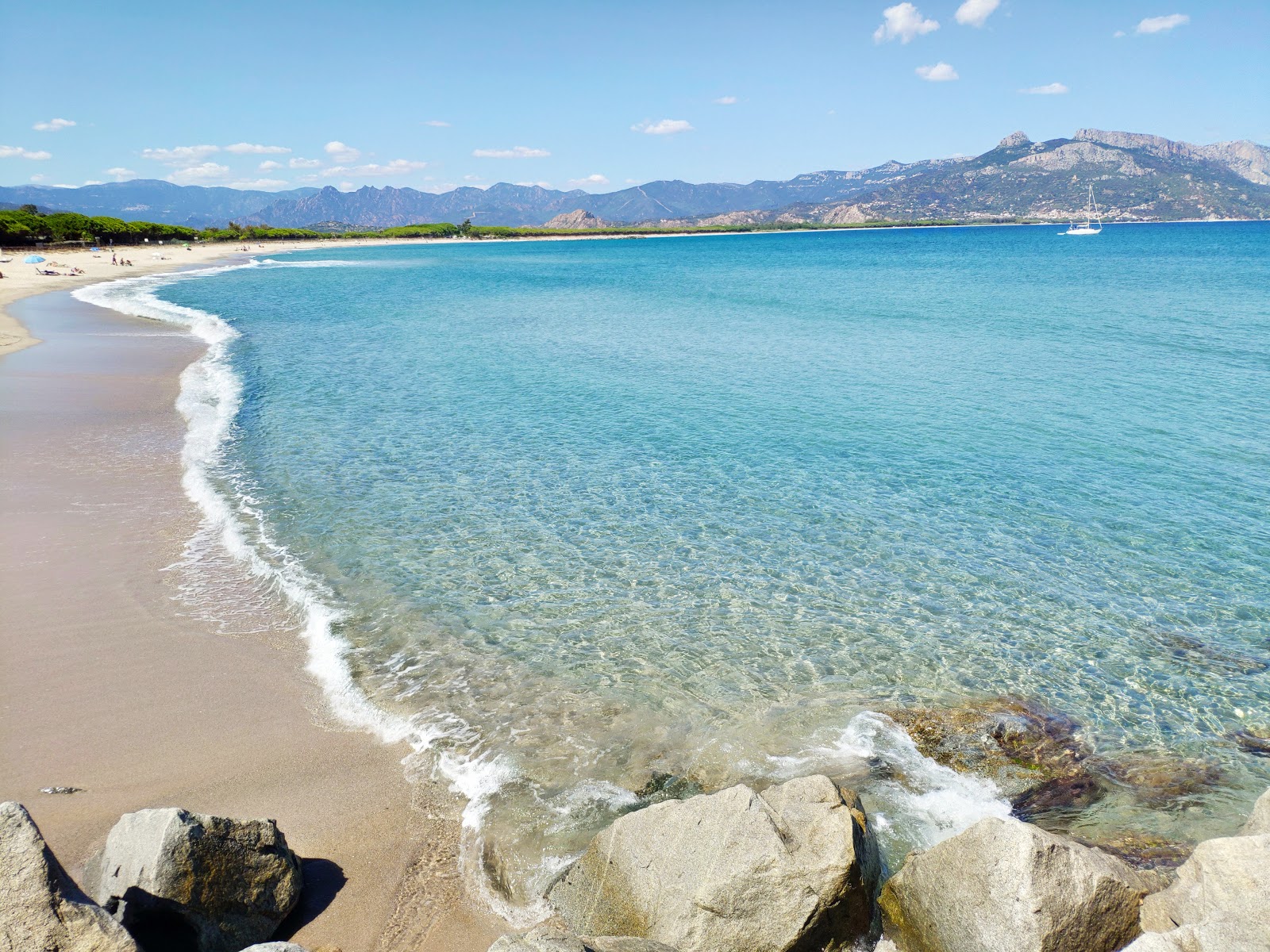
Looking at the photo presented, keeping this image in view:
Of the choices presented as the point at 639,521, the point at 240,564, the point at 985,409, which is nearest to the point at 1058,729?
the point at 639,521

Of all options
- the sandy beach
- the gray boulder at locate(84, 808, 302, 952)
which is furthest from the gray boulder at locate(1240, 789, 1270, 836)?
the gray boulder at locate(84, 808, 302, 952)

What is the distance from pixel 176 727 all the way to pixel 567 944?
6.30 metres

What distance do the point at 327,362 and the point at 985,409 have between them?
1003 inches

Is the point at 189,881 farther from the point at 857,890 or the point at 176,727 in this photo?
the point at 857,890

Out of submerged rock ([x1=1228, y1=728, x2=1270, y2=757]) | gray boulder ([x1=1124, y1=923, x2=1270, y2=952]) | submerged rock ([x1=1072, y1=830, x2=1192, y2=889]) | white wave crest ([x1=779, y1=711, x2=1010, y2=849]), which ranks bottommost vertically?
submerged rock ([x1=1228, y1=728, x2=1270, y2=757])

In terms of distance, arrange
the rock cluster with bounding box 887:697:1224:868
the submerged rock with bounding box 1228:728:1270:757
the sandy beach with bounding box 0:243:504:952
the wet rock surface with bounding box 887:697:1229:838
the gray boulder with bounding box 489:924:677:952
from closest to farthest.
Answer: the gray boulder with bounding box 489:924:677:952, the sandy beach with bounding box 0:243:504:952, the rock cluster with bounding box 887:697:1224:868, the wet rock surface with bounding box 887:697:1229:838, the submerged rock with bounding box 1228:728:1270:757

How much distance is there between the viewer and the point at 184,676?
383 inches

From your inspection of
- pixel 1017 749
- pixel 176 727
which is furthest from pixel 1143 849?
pixel 176 727

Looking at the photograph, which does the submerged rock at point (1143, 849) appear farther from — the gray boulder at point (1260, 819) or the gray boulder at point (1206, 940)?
the gray boulder at point (1206, 940)

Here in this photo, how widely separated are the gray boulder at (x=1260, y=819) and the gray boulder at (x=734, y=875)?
3.05 metres

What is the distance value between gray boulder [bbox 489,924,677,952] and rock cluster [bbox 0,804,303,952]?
1.49 m

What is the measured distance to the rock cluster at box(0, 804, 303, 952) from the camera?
15.7 feet

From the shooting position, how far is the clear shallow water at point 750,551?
28.2ft

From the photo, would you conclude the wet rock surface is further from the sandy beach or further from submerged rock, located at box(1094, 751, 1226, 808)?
the sandy beach
